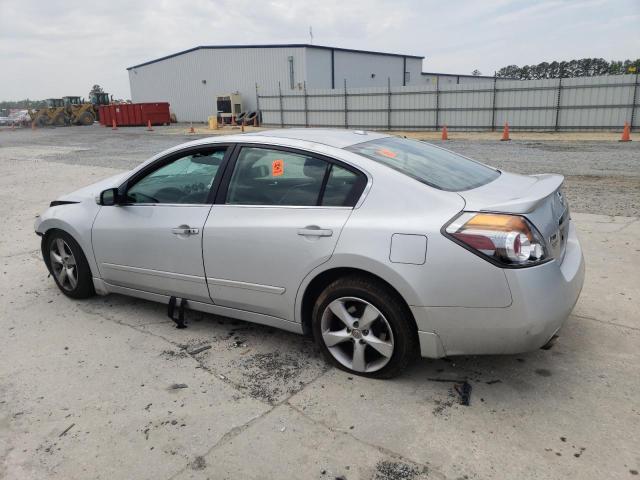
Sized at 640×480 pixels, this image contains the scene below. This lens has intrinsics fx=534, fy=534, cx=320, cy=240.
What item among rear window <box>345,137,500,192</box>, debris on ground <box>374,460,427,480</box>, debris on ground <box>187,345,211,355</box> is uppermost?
rear window <box>345,137,500,192</box>

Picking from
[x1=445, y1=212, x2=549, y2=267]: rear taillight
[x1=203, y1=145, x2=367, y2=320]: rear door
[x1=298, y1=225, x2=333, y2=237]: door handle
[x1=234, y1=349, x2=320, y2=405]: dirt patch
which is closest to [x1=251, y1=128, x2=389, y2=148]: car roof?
[x1=203, y1=145, x2=367, y2=320]: rear door

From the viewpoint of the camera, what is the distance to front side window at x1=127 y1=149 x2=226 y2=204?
3.80 metres

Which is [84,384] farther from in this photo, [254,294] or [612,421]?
[612,421]

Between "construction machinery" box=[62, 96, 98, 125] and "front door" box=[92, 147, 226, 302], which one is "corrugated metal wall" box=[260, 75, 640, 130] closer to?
"construction machinery" box=[62, 96, 98, 125]

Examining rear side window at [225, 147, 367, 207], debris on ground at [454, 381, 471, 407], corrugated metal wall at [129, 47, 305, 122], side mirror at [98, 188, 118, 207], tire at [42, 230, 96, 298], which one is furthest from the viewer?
corrugated metal wall at [129, 47, 305, 122]

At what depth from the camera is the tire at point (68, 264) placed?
4547 millimetres

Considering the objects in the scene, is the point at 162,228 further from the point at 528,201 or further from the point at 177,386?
the point at 528,201

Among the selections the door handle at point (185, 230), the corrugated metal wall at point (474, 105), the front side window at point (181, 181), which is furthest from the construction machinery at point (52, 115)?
the door handle at point (185, 230)

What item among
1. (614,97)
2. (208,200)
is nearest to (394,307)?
(208,200)

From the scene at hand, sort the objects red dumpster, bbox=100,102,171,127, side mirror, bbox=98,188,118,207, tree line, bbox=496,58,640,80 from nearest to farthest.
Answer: side mirror, bbox=98,188,118,207 → red dumpster, bbox=100,102,171,127 → tree line, bbox=496,58,640,80

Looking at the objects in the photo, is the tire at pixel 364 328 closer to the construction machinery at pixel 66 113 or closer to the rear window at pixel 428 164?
the rear window at pixel 428 164

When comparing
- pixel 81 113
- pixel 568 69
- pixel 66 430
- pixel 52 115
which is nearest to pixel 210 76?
pixel 81 113

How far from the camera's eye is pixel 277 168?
11.5ft

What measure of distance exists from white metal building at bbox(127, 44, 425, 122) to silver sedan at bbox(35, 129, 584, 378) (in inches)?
1354
